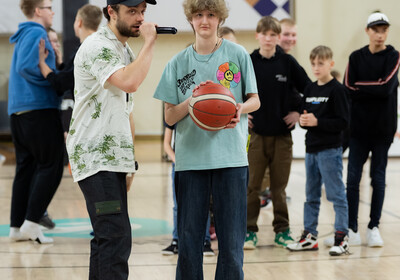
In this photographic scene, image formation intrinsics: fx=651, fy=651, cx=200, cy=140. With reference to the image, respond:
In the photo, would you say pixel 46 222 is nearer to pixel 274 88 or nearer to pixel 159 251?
pixel 159 251

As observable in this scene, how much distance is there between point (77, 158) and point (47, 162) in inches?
→ 93.0

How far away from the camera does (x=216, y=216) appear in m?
3.33

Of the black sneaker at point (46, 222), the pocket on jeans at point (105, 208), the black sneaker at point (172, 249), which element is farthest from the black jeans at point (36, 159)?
the pocket on jeans at point (105, 208)

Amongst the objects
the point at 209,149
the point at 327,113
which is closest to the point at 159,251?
the point at 327,113

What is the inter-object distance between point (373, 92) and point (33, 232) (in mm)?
2974

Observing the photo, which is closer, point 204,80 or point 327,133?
point 204,80

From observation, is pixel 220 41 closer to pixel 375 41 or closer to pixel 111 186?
pixel 111 186

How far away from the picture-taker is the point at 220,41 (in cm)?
341

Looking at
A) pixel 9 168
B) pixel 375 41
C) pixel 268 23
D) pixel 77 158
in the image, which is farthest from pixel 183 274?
pixel 9 168

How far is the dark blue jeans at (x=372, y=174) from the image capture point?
5.30 m

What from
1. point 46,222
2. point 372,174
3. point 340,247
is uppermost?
point 372,174

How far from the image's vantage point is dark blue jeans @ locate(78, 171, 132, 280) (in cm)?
309

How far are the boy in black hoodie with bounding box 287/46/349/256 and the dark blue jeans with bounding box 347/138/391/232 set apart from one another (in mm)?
329

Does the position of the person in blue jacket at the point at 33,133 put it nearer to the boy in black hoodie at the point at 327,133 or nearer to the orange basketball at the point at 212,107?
the boy in black hoodie at the point at 327,133
